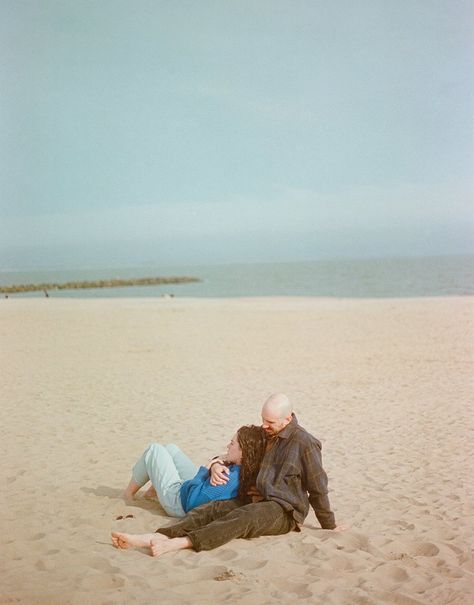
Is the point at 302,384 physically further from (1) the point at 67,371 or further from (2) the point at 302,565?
(2) the point at 302,565

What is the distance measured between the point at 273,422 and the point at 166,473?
1.16m

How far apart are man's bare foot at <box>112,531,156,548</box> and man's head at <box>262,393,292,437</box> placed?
110cm

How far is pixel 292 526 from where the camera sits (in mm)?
5078

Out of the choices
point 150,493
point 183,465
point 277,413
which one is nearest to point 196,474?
point 183,465

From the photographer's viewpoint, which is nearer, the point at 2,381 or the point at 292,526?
the point at 292,526

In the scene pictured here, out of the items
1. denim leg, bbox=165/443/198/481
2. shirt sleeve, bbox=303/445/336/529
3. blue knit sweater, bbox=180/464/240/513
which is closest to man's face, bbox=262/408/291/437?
shirt sleeve, bbox=303/445/336/529

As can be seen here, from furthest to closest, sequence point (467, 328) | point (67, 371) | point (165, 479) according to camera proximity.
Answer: point (467, 328), point (67, 371), point (165, 479)

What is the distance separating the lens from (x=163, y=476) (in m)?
5.51

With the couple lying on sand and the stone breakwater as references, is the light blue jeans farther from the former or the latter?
the stone breakwater

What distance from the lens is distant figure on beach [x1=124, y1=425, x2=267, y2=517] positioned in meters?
5.07

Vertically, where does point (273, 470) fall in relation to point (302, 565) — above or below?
above

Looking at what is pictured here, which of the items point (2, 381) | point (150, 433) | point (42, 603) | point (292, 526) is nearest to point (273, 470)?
point (292, 526)

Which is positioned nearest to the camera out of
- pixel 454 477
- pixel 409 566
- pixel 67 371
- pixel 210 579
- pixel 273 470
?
pixel 210 579

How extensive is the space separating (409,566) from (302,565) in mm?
704
